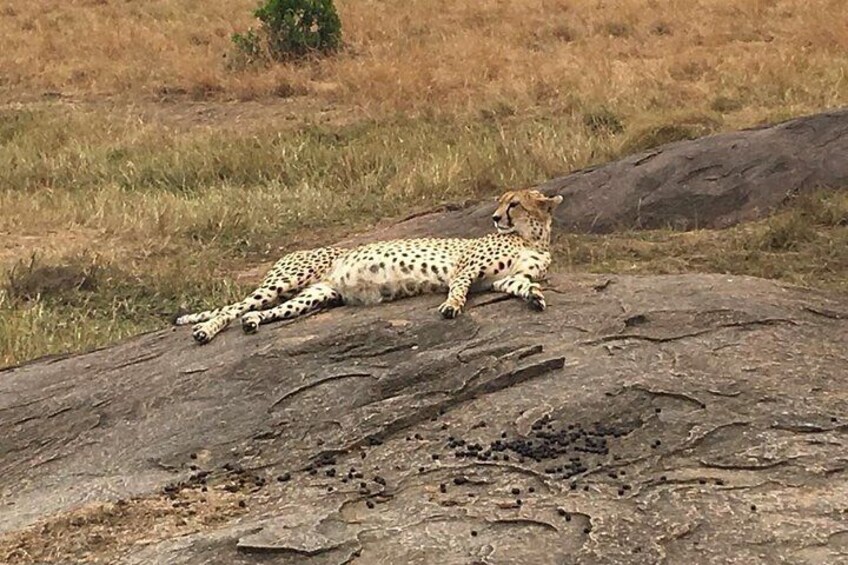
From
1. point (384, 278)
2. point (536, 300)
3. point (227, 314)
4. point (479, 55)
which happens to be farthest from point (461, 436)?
point (479, 55)

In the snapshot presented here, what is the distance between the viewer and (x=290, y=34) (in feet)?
64.2

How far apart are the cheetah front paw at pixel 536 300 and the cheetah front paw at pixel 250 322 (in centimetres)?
140

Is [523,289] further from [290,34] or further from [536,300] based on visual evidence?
[290,34]

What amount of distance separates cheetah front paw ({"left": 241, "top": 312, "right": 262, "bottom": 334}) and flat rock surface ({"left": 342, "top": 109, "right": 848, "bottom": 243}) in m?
4.08

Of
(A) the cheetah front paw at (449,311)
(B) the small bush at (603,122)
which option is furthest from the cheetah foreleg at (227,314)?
(B) the small bush at (603,122)

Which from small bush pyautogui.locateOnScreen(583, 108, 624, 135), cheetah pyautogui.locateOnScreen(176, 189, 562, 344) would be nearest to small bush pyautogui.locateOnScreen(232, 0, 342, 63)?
small bush pyautogui.locateOnScreen(583, 108, 624, 135)

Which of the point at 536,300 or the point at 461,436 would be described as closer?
the point at 461,436

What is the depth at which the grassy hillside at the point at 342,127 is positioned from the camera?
9398 mm

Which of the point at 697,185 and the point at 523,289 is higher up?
the point at 523,289

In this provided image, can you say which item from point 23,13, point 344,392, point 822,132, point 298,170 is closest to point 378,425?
point 344,392

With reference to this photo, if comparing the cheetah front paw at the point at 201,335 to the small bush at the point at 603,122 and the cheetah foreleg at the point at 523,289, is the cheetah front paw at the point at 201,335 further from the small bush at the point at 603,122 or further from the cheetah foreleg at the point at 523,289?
the small bush at the point at 603,122

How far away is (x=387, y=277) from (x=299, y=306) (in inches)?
19.4

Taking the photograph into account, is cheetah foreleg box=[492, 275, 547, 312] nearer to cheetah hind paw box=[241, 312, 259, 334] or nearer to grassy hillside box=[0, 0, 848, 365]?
cheetah hind paw box=[241, 312, 259, 334]

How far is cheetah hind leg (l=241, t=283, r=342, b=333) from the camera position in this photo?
21.0ft
